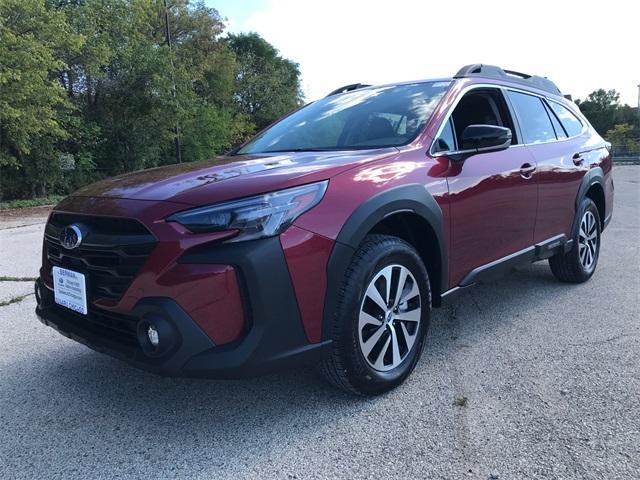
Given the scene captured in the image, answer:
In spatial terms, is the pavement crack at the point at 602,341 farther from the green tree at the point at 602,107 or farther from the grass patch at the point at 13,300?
the green tree at the point at 602,107

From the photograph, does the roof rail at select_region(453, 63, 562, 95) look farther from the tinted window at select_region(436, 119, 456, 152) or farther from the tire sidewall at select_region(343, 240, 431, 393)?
the tire sidewall at select_region(343, 240, 431, 393)

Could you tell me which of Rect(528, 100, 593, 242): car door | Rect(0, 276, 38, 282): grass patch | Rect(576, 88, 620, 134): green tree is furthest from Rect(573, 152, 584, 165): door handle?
Rect(576, 88, 620, 134): green tree

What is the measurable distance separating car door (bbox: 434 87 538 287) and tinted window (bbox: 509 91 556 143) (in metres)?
0.17

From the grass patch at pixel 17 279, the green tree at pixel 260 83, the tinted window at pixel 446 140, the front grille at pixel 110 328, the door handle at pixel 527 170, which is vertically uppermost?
the green tree at pixel 260 83

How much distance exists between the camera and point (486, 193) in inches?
130

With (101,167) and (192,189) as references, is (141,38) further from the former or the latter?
(192,189)

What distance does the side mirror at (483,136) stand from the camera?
123 inches

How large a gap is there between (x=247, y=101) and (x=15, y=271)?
37.6 meters


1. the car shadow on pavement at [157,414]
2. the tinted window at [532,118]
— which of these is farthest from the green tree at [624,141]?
the car shadow on pavement at [157,414]

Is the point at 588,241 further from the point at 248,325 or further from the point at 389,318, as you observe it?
the point at 248,325

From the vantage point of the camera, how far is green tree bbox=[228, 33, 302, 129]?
41.5m

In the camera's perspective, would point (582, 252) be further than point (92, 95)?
No

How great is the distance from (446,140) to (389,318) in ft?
3.99

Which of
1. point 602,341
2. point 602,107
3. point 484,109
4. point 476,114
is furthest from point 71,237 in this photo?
point 602,107
